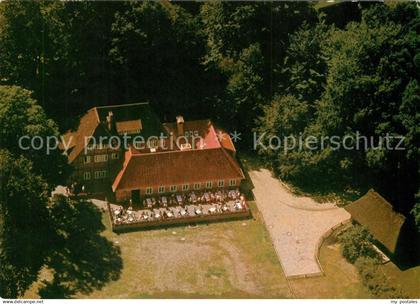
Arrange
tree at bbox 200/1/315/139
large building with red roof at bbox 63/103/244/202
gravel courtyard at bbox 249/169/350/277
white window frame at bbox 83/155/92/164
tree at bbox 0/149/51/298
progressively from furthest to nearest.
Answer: tree at bbox 200/1/315/139 < white window frame at bbox 83/155/92/164 < large building with red roof at bbox 63/103/244/202 < gravel courtyard at bbox 249/169/350/277 < tree at bbox 0/149/51/298

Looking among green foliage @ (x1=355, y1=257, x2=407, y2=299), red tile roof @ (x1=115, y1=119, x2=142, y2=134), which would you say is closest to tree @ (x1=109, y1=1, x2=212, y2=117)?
red tile roof @ (x1=115, y1=119, x2=142, y2=134)

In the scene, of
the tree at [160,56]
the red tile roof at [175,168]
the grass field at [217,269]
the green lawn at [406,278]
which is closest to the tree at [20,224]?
the grass field at [217,269]

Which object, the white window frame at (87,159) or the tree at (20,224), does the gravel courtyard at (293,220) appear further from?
the tree at (20,224)

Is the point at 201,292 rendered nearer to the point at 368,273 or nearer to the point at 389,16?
the point at 368,273

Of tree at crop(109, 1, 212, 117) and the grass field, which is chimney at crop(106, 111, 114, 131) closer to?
tree at crop(109, 1, 212, 117)

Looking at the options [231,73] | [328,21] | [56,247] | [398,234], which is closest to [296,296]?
[398,234]

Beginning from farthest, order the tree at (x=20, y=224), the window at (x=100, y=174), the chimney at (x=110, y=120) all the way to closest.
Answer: the window at (x=100, y=174)
the chimney at (x=110, y=120)
the tree at (x=20, y=224)
